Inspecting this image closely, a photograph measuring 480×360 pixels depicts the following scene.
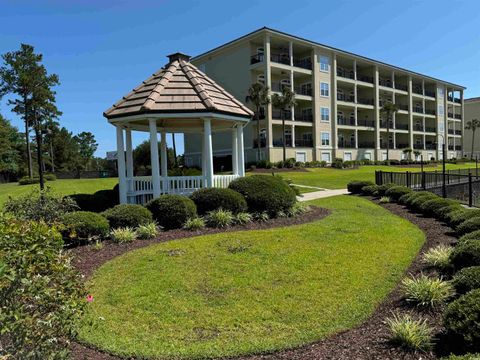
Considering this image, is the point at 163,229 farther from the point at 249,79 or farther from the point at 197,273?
the point at 249,79

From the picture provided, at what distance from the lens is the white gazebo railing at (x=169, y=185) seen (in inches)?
509

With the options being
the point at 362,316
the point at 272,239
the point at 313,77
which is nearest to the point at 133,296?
the point at 362,316

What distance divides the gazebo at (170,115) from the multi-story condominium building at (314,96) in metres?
29.7

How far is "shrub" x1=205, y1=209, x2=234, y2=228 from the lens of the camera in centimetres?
1074

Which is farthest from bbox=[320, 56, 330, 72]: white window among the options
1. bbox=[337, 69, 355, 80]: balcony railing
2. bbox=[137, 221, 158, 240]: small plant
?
bbox=[137, 221, 158, 240]: small plant

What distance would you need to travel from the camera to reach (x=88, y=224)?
30.1 feet

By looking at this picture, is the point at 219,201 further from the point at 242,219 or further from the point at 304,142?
the point at 304,142

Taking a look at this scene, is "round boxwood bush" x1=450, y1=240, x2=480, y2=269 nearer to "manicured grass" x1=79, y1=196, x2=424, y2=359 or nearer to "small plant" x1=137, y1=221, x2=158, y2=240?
"manicured grass" x1=79, y1=196, x2=424, y2=359

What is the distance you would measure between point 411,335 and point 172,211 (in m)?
→ 7.39

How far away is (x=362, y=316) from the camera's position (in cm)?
522

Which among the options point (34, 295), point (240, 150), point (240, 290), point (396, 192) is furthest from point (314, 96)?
point (34, 295)

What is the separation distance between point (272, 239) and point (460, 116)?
8825 centimetres

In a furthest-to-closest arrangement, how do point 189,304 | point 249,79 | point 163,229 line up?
point 249,79 < point 163,229 < point 189,304

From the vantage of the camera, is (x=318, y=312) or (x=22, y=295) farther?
(x=318, y=312)
